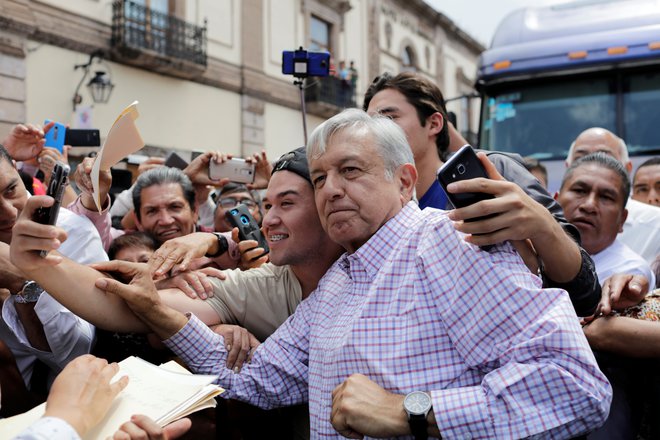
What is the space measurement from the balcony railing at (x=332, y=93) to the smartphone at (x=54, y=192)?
1454 centimetres

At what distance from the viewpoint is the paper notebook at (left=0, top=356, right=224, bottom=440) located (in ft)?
5.64

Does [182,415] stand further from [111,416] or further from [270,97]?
[270,97]

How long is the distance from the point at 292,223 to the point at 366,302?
1.90 feet

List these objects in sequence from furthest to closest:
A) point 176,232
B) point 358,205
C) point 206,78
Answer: point 206,78, point 176,232, point 358,205

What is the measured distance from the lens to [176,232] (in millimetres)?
3486

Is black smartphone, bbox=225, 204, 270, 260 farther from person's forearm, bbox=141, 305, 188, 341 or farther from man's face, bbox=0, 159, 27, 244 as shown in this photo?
man's face, bbox=0, 159, 27, 244

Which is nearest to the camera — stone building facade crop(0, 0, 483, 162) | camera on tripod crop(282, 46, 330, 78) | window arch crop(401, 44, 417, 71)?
camera on tripod crop(282, 46, 330, 78)

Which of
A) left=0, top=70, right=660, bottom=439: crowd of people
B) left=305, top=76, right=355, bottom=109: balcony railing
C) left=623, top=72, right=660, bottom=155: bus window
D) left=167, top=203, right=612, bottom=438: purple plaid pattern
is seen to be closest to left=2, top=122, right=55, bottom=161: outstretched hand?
left=0, top=70, right=660, bottom=439: crowd of people

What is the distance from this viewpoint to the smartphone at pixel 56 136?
3.95m

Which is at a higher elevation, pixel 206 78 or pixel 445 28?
pixel 445 28

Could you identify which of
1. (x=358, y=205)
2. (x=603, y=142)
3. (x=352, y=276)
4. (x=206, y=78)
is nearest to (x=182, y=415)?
(x=352, y=276)

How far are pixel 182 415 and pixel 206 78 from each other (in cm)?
1239

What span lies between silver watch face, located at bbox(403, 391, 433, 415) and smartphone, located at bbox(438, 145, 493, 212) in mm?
479

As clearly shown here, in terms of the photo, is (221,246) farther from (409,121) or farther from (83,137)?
(83,137)
